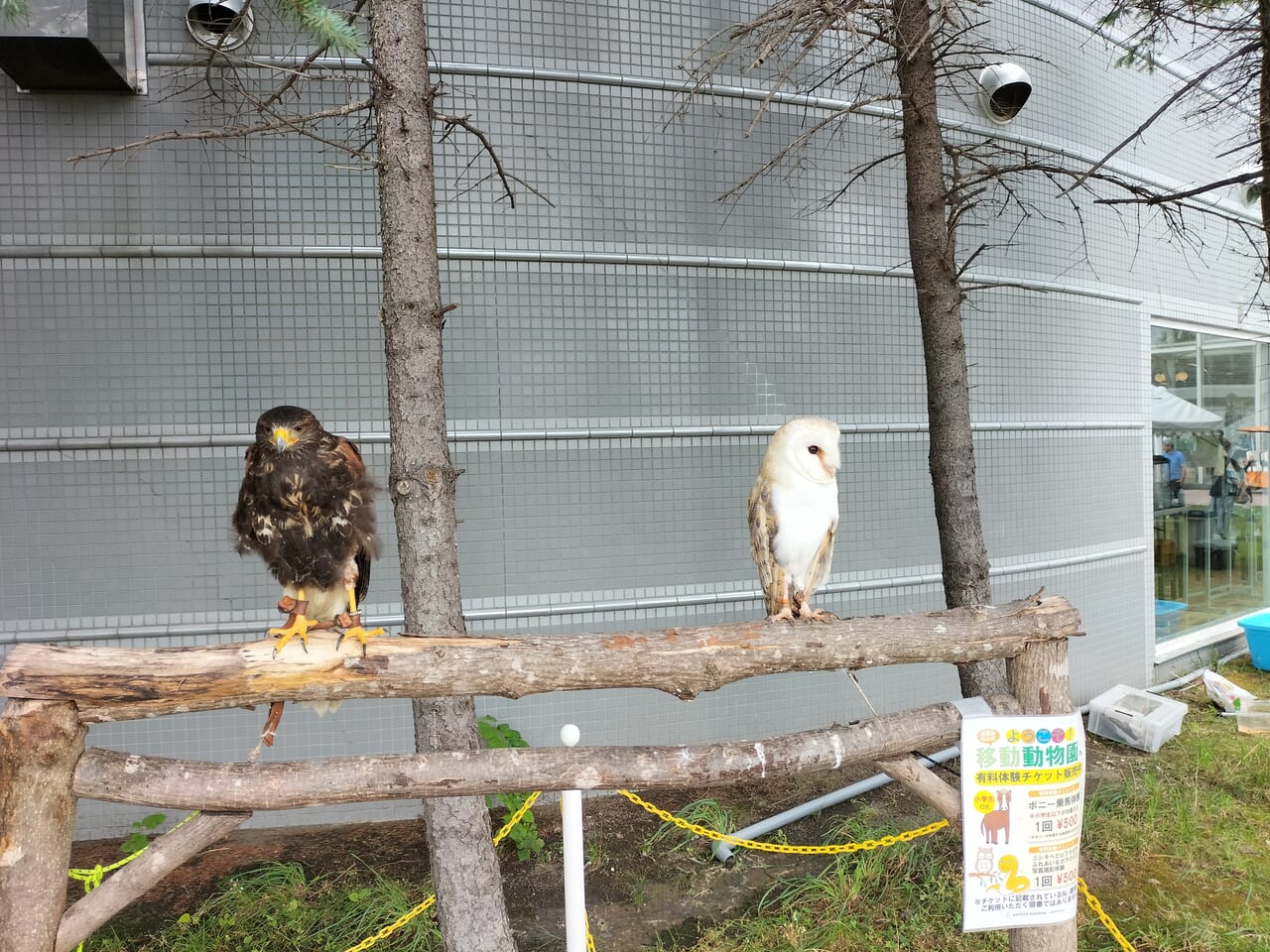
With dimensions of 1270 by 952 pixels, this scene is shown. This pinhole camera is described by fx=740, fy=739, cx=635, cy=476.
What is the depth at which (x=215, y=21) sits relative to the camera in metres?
3.29

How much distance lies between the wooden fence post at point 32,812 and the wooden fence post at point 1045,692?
2.26 metres

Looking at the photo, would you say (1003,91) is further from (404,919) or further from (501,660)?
(404,919)

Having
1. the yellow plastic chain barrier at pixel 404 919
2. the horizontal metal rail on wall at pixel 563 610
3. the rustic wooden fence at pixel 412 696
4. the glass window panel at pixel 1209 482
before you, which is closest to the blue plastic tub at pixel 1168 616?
the glass window panel at pixel 1209 482

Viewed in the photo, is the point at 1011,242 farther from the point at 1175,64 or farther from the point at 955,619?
the point at 955,619

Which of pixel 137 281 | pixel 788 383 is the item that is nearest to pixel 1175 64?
pixel 788 383

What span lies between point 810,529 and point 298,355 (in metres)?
2.57

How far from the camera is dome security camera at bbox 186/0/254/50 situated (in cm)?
328

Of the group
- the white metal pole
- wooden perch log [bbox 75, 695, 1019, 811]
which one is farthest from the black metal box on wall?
the white metal pole

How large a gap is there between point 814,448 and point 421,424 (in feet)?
4.16

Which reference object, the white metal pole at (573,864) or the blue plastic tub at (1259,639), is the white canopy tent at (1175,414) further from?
the white metal pole at (573,864)

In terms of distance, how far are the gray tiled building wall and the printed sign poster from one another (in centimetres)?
225

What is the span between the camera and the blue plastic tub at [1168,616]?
5988 mm

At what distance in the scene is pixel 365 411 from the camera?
3584 millimetres

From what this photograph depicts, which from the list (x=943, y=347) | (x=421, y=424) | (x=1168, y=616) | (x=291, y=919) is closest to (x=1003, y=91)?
(x=943, y=347)
